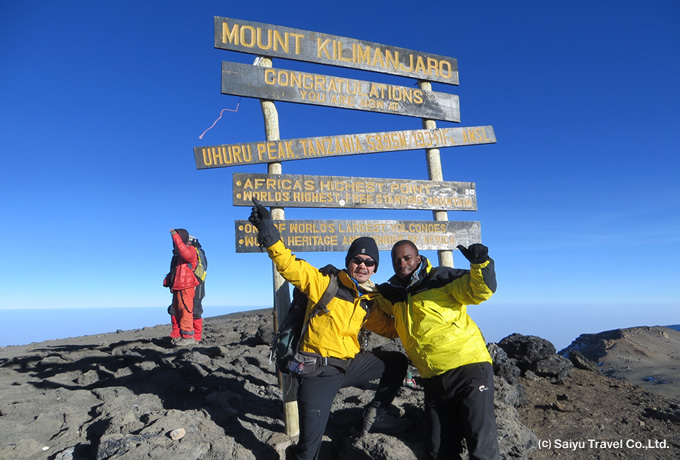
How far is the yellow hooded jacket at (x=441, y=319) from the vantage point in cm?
367

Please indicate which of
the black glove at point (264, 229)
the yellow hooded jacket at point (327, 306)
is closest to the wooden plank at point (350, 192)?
the black glove at point (264, 229)

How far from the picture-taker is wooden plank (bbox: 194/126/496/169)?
503cm

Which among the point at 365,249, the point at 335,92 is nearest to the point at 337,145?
the point at 335,92

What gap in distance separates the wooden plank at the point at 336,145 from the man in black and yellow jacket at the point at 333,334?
1.45m

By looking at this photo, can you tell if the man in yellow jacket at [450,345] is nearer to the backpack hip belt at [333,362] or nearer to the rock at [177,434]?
the backpack hip belt at [333,362]

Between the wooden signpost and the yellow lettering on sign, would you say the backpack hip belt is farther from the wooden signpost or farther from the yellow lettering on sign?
the yellow lettering on sign

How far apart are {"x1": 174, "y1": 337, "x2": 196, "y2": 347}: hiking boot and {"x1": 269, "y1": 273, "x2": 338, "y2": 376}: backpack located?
21.6 feet

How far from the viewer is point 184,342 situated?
32.3 ft

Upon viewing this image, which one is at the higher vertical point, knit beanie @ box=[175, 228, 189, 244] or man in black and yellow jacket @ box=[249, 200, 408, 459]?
knit beanie @ box=[175, 228, 189, 244]

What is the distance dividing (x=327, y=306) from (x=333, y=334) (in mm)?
275

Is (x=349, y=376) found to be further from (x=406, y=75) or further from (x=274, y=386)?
(x=406, y=75)

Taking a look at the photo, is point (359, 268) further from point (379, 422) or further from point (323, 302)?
point (379, 422)

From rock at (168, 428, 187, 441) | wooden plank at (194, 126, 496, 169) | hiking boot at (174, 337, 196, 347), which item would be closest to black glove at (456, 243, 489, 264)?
wooden plank at (194, 126, 496, 169)

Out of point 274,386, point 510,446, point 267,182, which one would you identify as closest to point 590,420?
point 510,446
